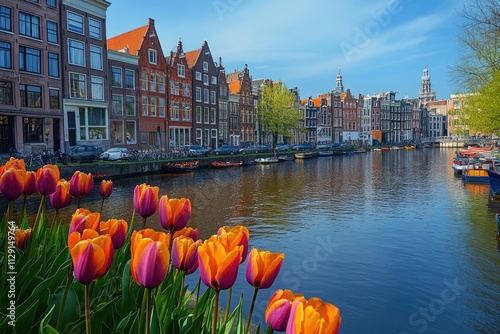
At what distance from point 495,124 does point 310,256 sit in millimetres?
14039

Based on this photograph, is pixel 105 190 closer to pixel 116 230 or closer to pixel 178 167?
pixel 116 230

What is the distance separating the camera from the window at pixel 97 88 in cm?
3244

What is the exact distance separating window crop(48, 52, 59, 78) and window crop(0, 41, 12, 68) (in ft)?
10.2

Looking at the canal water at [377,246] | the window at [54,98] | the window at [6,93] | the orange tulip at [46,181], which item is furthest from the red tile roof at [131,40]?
the orange tulip at [46,181]

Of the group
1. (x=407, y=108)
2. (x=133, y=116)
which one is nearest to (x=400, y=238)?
(x=133, y=116)

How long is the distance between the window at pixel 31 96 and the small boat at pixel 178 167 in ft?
31.7

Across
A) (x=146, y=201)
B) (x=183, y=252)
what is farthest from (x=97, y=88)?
(x=183, y=252)

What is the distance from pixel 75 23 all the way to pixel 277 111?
30194 mm

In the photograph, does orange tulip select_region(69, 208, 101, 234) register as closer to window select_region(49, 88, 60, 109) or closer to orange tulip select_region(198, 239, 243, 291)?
orange tulip select_region(198, 239, 243, 291)

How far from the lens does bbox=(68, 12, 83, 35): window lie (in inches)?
1187

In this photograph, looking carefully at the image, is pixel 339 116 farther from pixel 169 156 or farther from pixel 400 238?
pixel 400 238

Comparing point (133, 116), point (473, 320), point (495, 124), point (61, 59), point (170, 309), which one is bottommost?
point (473, 320)

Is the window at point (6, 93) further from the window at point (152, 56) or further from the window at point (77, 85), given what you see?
the window at point (152, 56)

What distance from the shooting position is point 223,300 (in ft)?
24.3
